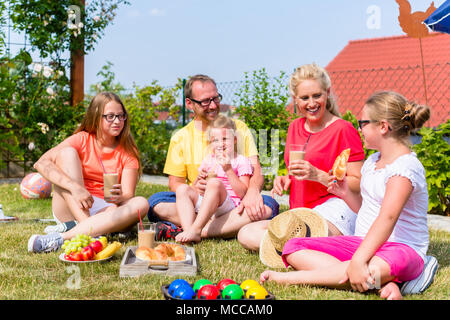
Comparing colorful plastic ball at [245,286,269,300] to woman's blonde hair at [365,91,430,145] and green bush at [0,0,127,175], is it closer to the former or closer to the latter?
woman's blonde hair at [365,91,430,145]

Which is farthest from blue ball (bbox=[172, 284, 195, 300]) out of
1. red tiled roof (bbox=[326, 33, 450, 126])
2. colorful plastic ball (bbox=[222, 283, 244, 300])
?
red tiled roof (bbox=[326, 33, 450, 126])

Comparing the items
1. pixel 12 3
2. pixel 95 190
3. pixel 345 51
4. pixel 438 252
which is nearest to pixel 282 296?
pixel 438 252

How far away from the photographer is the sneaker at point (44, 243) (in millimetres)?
3271

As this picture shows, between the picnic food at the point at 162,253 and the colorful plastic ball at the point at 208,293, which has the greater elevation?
the colorful plastic ball at the point at 208,293

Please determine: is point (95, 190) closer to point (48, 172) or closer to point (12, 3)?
point (48, 172)

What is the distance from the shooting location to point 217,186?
141 inches

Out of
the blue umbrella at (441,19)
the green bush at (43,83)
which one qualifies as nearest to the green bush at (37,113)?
the green bush at (43,83)

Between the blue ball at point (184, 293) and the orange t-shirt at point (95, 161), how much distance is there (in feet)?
5.90

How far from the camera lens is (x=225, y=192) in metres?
3.69

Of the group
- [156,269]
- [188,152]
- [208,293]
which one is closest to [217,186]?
[188,152]

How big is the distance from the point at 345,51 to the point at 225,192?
41.0 ft

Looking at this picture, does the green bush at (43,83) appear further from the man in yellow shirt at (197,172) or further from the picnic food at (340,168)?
the picnic food at (340,168)

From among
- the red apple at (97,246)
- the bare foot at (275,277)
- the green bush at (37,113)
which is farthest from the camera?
the green bush at (37,113)

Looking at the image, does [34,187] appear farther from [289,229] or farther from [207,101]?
[289,229]
